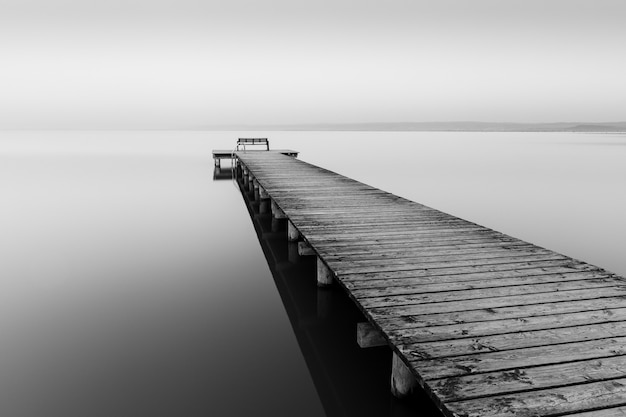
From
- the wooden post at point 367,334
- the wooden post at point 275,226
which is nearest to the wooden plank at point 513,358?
the wooden post at point 367,334

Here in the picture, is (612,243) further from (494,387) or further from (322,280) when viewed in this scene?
(494,387)

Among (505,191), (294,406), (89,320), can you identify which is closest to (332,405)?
(294,406)

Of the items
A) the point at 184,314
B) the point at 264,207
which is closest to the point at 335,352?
the point at 184,314

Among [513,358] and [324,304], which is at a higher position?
[513,358]

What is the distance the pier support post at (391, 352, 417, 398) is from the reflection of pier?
0.10 m

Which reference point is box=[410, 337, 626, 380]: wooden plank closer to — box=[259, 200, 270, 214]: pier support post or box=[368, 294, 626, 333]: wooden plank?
box=[368, 294, 626, 333]: wooden plank

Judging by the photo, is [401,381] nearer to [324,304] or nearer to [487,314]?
[487,314]

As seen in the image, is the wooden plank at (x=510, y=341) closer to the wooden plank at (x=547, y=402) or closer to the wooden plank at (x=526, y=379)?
the wooden plank at (x=526, y=379)

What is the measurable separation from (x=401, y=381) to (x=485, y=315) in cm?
77

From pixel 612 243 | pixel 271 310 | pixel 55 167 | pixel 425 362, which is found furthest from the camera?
pixel 55 167

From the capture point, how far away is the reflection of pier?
11.9 feet

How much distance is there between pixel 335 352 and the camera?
4.64 metres

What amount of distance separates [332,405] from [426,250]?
2.05 metres

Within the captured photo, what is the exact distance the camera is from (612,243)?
9.81 meters
